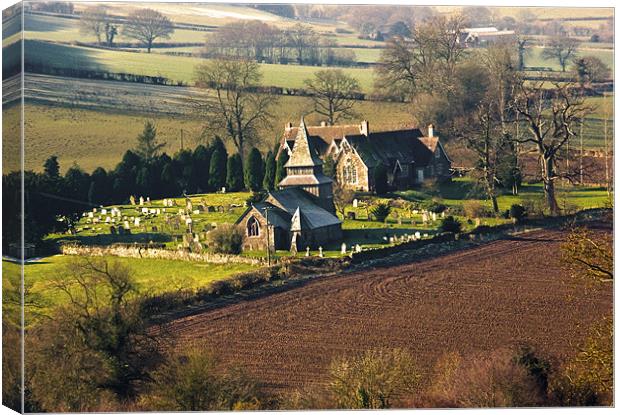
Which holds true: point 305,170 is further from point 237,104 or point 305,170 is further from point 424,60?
point 424,60

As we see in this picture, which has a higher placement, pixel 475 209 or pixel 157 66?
pixel 157 66

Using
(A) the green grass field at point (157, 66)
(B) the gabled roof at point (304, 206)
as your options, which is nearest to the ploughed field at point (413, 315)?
(B) the gabled roof at point (304, 206)

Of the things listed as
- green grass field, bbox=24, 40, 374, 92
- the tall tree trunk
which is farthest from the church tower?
the tall tree trunk

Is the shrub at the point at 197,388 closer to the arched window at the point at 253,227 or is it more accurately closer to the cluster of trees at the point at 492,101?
the arched window at the point at 253,227

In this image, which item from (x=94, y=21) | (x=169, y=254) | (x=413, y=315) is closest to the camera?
(x=413, y=315)

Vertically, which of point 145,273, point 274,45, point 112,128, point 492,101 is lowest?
point 145,273

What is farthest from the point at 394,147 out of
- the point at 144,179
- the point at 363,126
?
the point at 144,179
